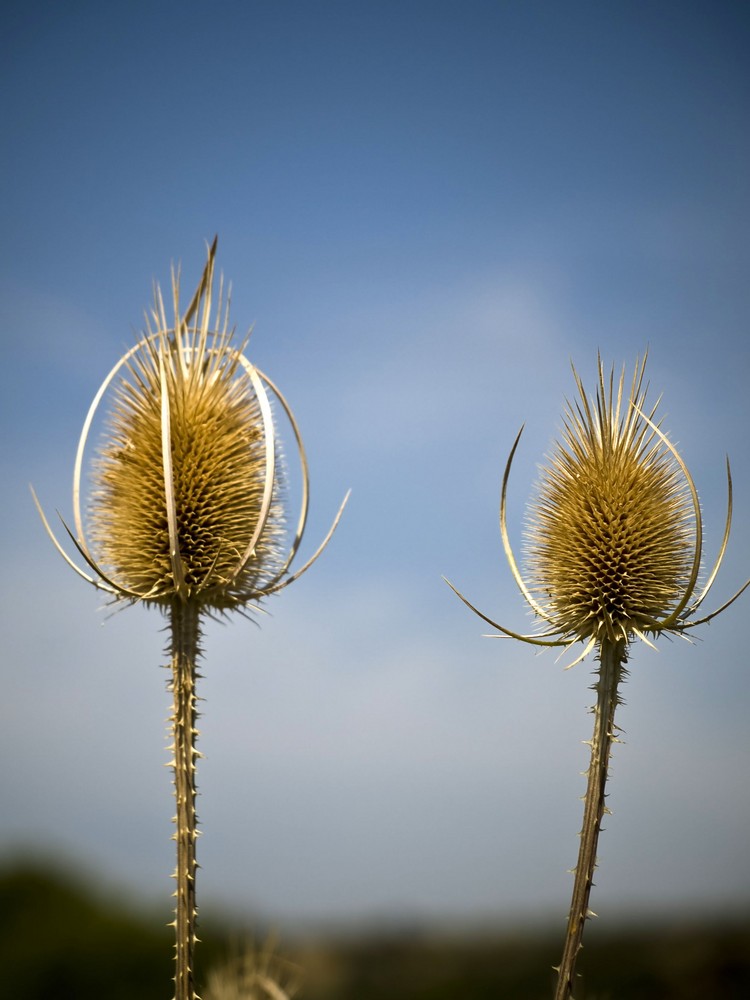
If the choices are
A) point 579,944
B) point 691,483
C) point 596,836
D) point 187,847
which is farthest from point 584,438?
point 187,847

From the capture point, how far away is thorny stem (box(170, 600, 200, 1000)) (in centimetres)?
471

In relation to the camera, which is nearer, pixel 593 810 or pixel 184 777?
pixel 593 810

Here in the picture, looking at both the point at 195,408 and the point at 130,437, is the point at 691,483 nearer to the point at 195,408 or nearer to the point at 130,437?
the point at 195,408

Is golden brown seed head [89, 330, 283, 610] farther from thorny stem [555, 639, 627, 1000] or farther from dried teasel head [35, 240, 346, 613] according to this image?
thorny stem [555, 639, 627, 1000]

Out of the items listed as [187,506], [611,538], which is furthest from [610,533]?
[187,506]

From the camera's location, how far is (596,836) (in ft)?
15.0

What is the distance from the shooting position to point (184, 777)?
4.87 meters

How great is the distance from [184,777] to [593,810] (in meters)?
2.28

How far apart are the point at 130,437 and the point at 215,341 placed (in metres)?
0.87

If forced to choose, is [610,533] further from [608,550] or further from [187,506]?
[187,506]

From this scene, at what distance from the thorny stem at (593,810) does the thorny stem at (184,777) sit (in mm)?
2018

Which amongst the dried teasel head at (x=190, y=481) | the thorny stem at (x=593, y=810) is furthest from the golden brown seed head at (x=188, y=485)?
the thorny stem at (x=593, y=810)

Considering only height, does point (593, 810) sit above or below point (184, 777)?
above

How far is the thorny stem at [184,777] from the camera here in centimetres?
471
